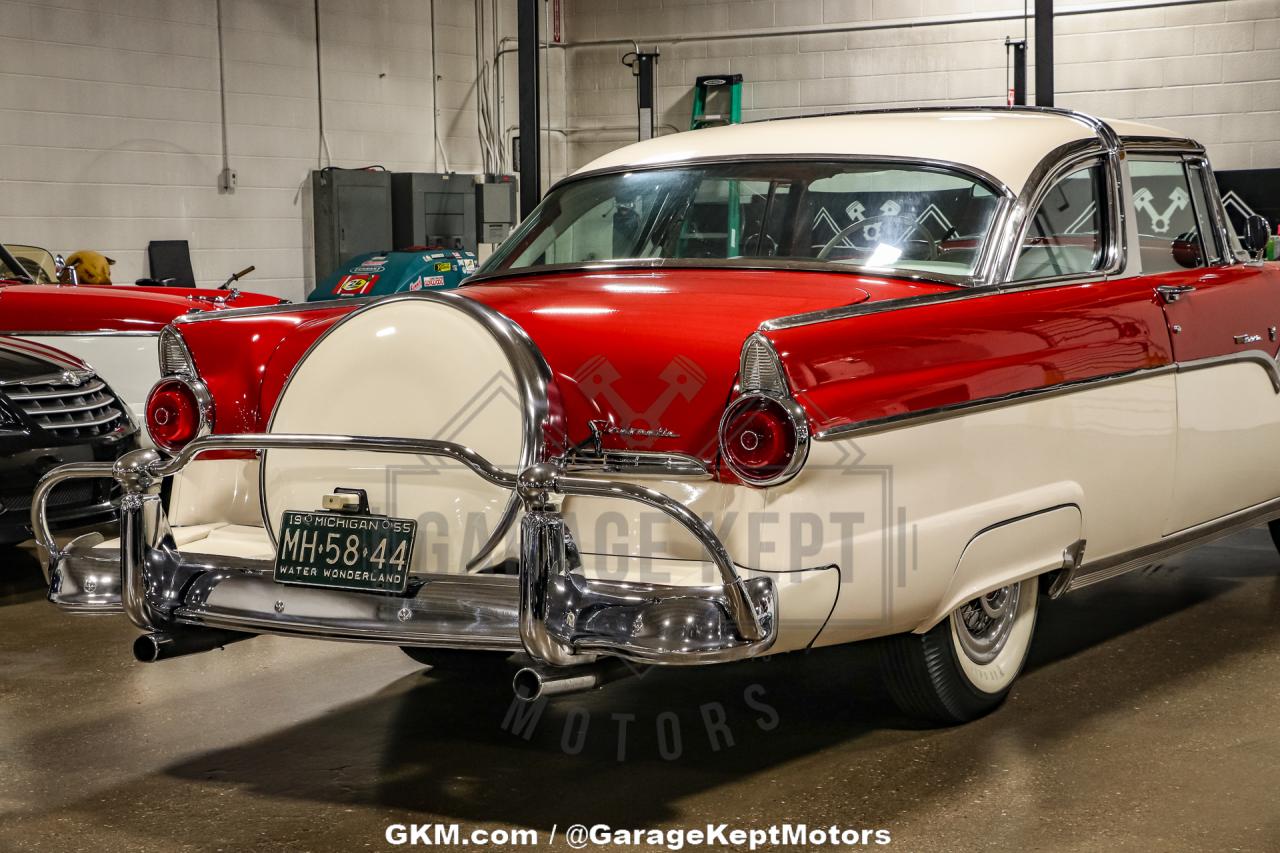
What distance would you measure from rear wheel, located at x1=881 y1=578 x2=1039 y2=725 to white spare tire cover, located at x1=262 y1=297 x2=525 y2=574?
112cm

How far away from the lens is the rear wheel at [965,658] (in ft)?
12.0

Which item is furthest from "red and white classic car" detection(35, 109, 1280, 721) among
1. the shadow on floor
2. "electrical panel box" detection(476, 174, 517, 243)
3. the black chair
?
"electrical panel box" detection(476, 174, 517, 243)

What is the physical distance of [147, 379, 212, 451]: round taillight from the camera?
150 inches

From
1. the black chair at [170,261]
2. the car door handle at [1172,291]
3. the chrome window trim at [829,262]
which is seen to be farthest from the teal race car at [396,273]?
the car door handle at [1172,291]

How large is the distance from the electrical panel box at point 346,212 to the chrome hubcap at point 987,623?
11.4 meters

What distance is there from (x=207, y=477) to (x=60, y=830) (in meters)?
0.94

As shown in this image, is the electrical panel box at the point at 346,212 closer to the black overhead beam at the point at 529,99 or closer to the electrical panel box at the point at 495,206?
the electrical panel box at the point at 495,206

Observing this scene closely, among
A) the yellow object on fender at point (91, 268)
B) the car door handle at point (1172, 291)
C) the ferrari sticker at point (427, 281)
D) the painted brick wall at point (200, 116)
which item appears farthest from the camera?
the painted brick wall at point (200, 116)

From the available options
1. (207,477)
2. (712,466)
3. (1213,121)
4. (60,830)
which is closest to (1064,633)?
(712,466)

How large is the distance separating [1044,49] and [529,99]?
3.50 meters

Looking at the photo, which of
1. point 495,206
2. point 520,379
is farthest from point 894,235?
point 495,206

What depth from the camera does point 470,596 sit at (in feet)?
10.2

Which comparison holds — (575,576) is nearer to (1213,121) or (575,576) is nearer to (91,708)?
(91,708)

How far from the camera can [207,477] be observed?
379cm
